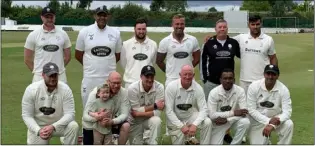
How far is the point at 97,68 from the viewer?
7523 mm

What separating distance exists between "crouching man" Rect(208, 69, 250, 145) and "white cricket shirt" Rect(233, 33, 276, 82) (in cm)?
78

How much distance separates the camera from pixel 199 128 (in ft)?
22.7

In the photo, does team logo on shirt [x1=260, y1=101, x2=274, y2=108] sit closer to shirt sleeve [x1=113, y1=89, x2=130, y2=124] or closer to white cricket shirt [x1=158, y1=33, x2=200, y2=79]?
white cricket shirt [x1=158, y1=33, x2=200, y2=79]

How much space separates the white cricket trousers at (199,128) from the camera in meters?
6.82

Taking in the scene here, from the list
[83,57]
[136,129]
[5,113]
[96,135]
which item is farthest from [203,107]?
[5,113]

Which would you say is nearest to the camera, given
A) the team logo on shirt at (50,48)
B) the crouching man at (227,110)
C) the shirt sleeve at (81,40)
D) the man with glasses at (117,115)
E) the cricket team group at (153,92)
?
the cricket team group at (153,92)

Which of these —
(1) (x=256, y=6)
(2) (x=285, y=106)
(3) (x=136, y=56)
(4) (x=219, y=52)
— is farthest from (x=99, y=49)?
(1) (x=256, y=6)

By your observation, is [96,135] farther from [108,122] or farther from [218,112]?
[218,112]

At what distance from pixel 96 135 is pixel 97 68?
1263mm

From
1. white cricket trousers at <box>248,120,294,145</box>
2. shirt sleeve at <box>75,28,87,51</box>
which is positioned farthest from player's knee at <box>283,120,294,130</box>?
shirt sleeve at <box>75,28,87,51</box>

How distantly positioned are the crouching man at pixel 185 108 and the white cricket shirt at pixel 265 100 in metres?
0.65

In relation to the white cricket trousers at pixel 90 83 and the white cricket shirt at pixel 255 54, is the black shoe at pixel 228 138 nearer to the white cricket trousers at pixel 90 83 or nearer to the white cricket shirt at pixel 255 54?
the white cricket shirt at pixel 255 54

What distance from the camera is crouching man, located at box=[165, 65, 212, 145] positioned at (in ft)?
22.3

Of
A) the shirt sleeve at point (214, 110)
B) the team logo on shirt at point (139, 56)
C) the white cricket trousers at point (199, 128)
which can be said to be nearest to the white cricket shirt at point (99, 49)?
the team logo on shirt at point (139, 56)
